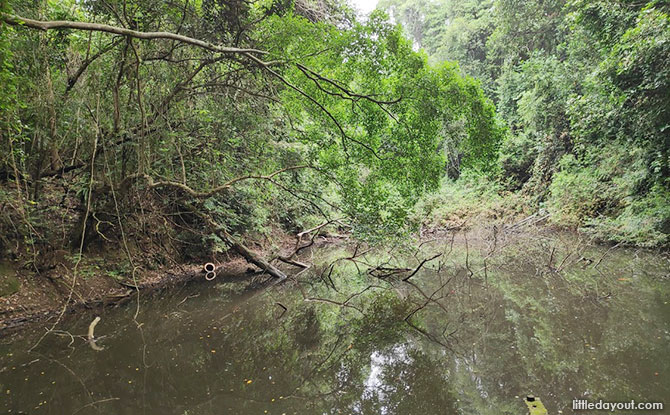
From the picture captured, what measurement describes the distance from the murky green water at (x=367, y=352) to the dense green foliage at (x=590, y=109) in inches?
97.7

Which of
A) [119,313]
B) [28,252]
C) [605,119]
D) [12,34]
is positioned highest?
[605,119]

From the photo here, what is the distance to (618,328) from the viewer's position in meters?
4.48

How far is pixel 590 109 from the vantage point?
8641mm

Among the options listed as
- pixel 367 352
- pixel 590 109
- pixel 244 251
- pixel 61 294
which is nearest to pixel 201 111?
pixel 244 251

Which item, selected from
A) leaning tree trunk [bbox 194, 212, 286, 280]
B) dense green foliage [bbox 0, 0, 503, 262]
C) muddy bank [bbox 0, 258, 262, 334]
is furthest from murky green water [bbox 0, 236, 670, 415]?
dense green foliage [bbox 0, 0, 503, 262]

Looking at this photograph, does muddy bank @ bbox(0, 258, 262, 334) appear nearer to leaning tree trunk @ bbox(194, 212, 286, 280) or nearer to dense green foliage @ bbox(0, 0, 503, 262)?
dense green foliage @ bbox(0, 0, 503, 262)

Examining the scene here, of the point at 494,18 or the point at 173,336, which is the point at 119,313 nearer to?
the point at 173,336

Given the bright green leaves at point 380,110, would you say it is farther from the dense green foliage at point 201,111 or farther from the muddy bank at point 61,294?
the muddy bank at point 61,294

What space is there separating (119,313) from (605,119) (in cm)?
1075

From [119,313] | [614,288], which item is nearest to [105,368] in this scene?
[119,313]

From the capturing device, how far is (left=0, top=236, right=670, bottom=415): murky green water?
11.0ft

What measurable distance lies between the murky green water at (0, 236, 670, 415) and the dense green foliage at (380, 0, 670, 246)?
2.48m

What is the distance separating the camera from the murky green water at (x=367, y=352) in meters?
3.34

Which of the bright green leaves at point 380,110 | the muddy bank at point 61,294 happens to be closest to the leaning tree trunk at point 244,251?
the muddy bank at point 61,294
